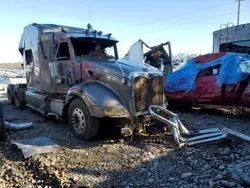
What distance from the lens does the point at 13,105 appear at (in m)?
10.4

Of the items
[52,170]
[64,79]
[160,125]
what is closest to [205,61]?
[160,125]

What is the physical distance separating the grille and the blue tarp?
2.44 metres

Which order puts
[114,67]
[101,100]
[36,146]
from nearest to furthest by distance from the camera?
1. [36,146]
2. [101,100]
3. [114,67]

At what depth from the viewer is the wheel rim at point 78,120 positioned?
5477 millimetres

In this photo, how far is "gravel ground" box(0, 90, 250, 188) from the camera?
350cm

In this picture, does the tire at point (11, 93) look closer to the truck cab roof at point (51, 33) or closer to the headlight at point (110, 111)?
the truck cab roof at point (51, 33)

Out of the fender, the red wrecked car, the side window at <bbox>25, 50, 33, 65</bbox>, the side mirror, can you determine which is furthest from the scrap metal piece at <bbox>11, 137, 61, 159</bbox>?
the red wrecked car

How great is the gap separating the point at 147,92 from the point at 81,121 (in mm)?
1531

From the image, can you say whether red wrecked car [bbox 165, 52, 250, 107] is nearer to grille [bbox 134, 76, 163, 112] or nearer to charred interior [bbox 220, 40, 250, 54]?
grille [bbox 134, 76, 163, 112]

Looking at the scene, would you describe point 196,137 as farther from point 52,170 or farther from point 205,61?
point 205,61

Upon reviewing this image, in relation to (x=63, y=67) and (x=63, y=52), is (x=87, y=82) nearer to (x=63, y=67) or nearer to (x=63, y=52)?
(x=63, y=67)

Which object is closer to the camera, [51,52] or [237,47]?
[51,52]

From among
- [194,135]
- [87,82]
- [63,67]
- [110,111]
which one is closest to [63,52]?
[63,67]

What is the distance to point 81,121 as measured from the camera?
217 inches
